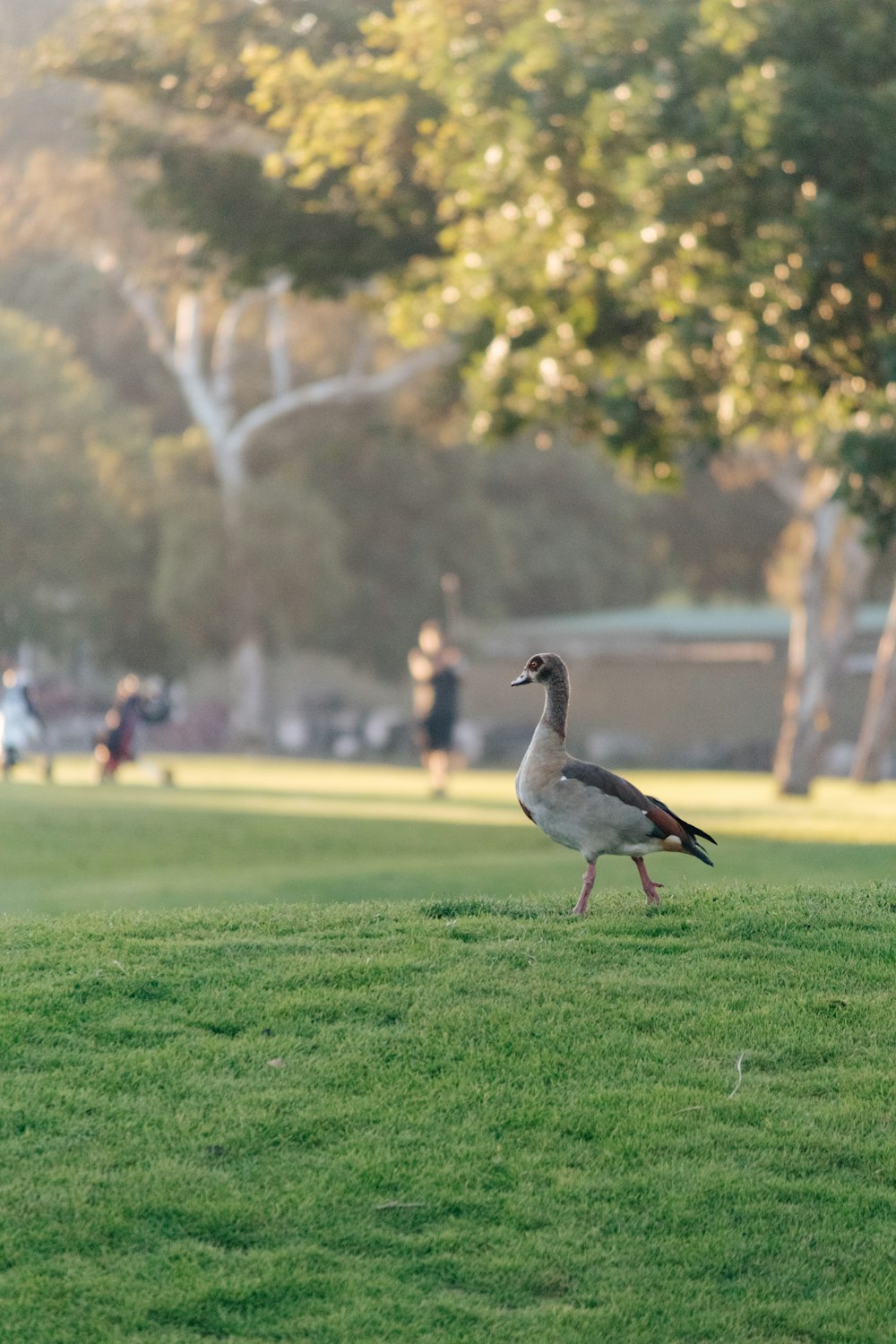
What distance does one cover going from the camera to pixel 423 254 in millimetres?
24547

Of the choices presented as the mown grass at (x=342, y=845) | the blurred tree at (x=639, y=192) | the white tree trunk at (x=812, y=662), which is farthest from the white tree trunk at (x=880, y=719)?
the blurred tree at (x=639, y=192)

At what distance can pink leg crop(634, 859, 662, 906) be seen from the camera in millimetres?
9070

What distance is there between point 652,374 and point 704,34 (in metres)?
3.41

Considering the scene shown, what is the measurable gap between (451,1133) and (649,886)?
2.40 metres

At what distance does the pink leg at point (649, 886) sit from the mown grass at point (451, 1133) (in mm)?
140

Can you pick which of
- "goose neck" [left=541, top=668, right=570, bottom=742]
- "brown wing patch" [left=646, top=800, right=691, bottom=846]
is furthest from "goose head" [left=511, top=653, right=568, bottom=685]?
"brown wing patch" [left=646, top=800, right=691, bottom=846]

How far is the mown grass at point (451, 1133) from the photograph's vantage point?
241 inches

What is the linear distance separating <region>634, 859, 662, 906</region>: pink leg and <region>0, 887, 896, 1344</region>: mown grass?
140 millimetres

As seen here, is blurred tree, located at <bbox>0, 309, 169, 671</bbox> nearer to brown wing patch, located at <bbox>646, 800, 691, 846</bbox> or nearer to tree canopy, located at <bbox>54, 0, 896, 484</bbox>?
tree canopy, located at <bbox>54, 0, 896, 484</bbox>

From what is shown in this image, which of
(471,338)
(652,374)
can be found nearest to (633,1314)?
(652,374)

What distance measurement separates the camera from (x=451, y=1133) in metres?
7.07

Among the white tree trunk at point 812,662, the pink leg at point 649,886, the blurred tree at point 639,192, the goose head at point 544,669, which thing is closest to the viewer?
the pink leg at point 649,886

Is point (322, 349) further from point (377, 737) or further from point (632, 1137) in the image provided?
point (632, 1137)

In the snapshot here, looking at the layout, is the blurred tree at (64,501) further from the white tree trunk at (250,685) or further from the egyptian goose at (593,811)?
the egyptian goose at (593,811)
